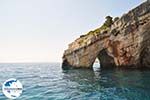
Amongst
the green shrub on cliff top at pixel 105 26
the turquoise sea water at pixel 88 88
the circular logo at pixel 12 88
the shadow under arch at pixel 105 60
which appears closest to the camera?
the circular logo at pixel 12 88

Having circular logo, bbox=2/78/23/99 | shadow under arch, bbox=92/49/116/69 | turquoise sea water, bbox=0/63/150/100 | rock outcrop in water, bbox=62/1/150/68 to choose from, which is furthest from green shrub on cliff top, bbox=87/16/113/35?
circular logo, bbox=2/78/23/99

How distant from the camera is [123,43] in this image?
170 ft

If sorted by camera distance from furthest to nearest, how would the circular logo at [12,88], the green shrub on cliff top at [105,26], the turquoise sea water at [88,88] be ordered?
1. the green shrub on cliff top at [105,26]
2. the turquoise sea water at [88,88]
3. the circular logo at [12,88]

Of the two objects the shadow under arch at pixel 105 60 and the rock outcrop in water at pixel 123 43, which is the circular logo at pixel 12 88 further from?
the shadow under arch at pixel 105 60

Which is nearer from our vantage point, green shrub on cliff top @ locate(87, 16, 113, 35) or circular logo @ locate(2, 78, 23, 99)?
circular logo @ locate(2, 78, 23, 99)

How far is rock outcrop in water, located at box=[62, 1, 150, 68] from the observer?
1868 inches

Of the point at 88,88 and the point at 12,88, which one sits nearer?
the point at 12,88

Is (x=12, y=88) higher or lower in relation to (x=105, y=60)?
lower

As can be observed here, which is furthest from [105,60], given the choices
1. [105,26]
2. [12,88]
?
[12,88]

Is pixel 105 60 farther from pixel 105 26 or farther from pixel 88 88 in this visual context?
pixel 88 88

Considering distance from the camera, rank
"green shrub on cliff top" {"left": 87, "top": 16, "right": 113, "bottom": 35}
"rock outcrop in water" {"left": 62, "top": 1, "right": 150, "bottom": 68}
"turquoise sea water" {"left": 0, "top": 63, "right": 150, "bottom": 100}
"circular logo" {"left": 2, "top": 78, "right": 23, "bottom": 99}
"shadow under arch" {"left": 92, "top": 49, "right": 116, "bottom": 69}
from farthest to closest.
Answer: "shadow under arch" {"left": 92, "top": 49, "right": 116, "bottom": 69}, "green shrub on cliff top" {"left": 87, "top": 16, "right": 113, "bottom": 35}, "rock outcrop in water" {"left": 62, "top": 1, "right": 150, "bottom": 68}, "turquoise sea water" {"left": 0, "top": 63, "right": 150, "bottom": 100}, "circular logo" {"left": 2, "top": 78, "right": 23, "bottom": 99}

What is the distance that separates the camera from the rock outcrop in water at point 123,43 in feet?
156

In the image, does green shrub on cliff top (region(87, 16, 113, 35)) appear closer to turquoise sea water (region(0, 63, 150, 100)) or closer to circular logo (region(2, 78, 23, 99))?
turquoise sea water (region(0, 63, 150, 100))

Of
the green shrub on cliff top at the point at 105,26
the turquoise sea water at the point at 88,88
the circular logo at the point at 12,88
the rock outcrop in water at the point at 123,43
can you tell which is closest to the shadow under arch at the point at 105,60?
the rock outcrop in water at the point at 123,43
